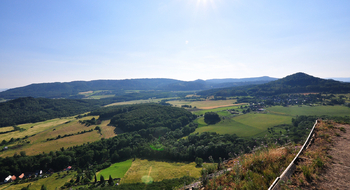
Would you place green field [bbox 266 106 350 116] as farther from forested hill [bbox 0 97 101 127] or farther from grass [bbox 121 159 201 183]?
forested hill [bbox 0 97 101 127]

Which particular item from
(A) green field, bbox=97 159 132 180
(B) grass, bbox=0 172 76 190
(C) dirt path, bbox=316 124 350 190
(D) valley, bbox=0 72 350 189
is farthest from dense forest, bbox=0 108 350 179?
(C) dirt path, bbox=316 124 350 190

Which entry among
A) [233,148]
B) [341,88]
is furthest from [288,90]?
[233,148]

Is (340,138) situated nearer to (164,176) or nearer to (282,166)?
(282,166)

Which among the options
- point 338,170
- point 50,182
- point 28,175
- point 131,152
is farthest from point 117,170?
point 338,170

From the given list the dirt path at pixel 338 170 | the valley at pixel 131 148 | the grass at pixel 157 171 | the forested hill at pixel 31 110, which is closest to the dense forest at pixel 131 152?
the valley at pixel 131 148

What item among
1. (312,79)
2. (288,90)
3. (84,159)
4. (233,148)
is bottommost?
(84,159)

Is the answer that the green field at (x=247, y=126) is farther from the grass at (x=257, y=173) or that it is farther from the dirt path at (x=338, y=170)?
the grass at (x=257, y=173)

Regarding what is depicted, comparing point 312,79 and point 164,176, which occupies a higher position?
point 312,79
